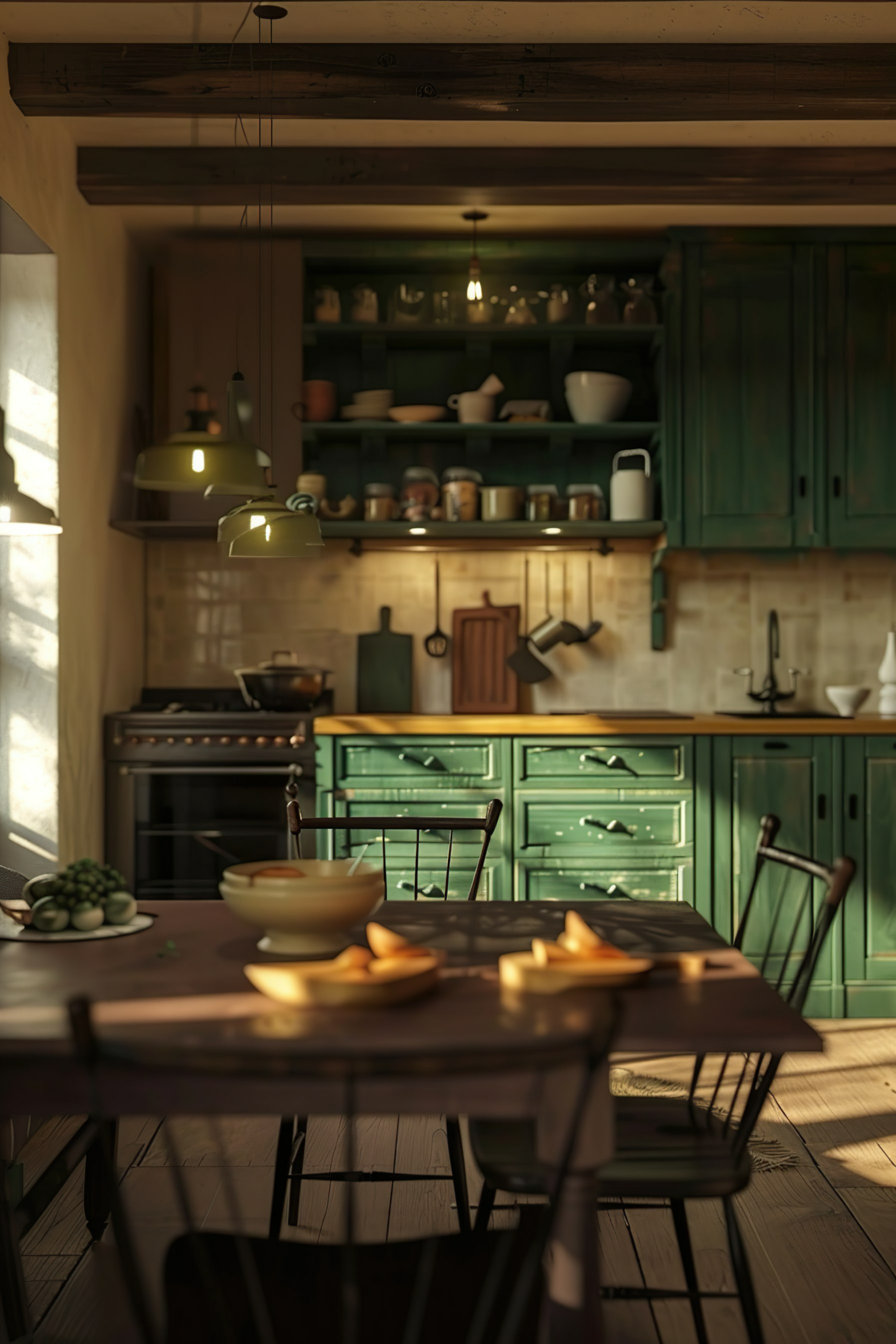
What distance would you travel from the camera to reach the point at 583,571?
497 cm

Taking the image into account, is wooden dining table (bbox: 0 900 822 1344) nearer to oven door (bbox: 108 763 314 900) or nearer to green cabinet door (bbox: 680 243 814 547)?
oven door (bbox: 108 763 314 900)

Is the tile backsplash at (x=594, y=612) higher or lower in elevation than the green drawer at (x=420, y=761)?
higher

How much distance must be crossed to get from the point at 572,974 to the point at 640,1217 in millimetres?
1335

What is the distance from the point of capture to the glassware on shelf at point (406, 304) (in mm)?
4719

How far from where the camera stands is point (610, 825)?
4305 millimetres

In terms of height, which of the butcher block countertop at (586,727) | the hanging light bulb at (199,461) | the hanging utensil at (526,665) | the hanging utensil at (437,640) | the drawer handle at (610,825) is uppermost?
the hanging light bulb at (199,461)

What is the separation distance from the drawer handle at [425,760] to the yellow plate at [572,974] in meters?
2.53

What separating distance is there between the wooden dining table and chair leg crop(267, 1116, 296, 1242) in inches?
22.0

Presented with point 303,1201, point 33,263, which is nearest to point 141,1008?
point 303,1201

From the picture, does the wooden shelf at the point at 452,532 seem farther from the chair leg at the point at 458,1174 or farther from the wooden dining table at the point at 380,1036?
the wooden dining table at the point at 380,1036

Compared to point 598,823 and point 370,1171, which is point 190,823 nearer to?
point 598,823

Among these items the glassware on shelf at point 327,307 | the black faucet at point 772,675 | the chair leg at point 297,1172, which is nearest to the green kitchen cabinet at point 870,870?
the black faucet at point 772,675

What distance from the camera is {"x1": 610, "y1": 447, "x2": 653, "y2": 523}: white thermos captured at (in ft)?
15.1

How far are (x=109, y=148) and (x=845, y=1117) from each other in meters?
3.70
